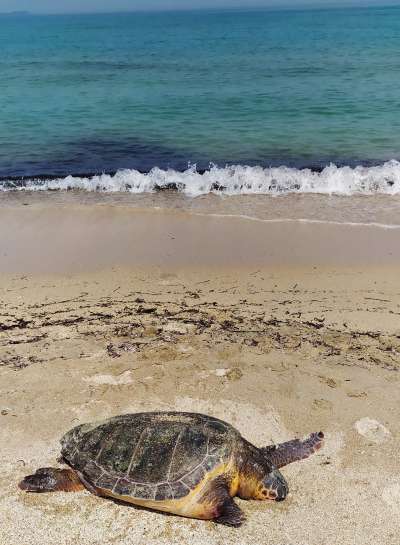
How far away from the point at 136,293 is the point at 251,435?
2.85 meters

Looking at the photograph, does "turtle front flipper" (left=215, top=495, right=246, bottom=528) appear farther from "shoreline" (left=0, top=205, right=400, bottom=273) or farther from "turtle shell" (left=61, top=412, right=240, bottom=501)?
"shoreline" (left=0, top=205, right=400, bottom=273)

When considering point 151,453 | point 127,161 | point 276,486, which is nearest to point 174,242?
point 151,453

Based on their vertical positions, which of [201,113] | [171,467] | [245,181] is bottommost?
[171,467]

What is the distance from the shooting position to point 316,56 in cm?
3092

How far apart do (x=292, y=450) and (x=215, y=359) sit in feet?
A: 4.89

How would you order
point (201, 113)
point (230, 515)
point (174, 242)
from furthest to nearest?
1. point (201, 113)
2. point (174, 242)
3. point (230, 515)

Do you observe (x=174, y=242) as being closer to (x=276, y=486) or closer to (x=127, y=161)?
(x=276, y=486)

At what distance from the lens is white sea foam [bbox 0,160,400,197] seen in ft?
35.0

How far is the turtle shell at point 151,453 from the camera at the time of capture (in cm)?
367

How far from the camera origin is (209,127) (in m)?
16.0

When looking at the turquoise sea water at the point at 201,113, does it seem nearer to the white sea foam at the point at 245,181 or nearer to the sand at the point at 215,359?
the white sea foam at the point at 245,181

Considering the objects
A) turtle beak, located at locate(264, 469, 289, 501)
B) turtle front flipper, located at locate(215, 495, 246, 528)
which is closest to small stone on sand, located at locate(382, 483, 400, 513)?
turtle beak, located at locate(264, 469, 289, 501)

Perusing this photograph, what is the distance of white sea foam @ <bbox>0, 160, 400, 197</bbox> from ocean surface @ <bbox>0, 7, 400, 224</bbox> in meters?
0.03

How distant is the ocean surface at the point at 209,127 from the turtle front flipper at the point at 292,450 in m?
6.22
